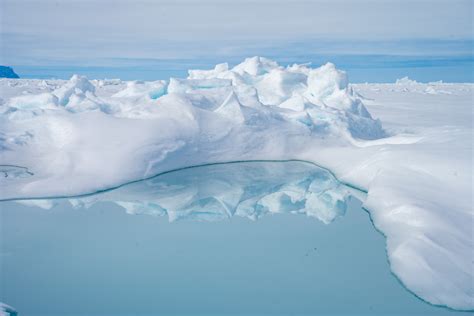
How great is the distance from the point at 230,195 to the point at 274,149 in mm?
3118

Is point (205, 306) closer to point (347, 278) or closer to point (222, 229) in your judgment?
point (347, 278)

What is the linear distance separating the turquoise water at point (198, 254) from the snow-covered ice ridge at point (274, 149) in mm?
376

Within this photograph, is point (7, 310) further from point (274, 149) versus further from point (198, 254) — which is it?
point (274, 149)

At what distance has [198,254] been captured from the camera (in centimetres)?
531

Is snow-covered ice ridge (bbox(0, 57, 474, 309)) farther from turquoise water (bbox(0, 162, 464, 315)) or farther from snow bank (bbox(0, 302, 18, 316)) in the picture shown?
snow bank (bbox(0, 302, 18, 316))

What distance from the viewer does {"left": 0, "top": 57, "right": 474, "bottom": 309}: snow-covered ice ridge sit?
480 centimetres

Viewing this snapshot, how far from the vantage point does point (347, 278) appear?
4637 mm

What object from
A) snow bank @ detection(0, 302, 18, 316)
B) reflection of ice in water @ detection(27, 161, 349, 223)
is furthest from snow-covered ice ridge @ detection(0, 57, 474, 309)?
snow bank @ detection(0, 302, 18, 316)

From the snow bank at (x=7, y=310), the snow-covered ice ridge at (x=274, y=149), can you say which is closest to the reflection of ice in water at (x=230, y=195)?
the snow-covered ice ridge at (x=274, y=149)

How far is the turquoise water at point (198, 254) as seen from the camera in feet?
13.8

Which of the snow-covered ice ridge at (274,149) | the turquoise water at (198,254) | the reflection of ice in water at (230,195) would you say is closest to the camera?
the turquoise water at (198,254)

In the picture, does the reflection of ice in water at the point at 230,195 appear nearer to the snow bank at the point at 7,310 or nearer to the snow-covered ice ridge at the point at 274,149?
the snow-covered ice ridge at the point at 274,149

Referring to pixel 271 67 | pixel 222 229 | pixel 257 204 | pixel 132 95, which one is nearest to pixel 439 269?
pixel 222 229

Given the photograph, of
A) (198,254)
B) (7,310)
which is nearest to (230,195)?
(198,254)
